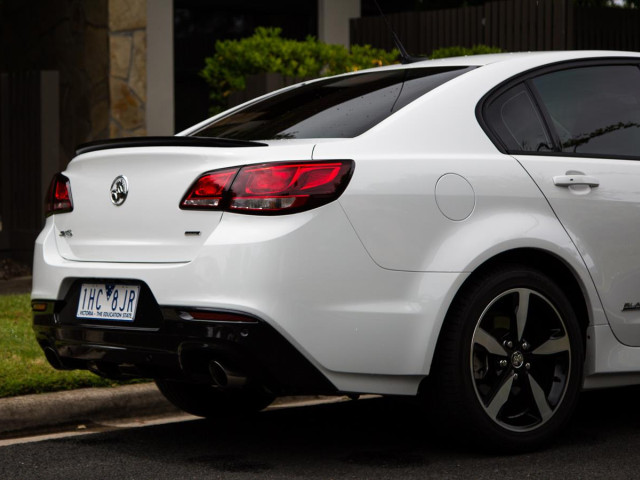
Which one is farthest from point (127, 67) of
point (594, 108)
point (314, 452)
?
point (314, 452)

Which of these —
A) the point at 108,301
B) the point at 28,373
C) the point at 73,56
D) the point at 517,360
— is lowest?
the point at 28,373

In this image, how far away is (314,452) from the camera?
5121 mm

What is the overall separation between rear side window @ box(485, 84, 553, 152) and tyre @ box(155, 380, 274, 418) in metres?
1.66

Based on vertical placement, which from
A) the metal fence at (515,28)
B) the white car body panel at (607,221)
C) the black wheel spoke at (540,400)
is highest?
the metal fence at (515,28)

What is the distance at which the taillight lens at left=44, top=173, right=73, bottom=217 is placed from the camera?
16.8ft

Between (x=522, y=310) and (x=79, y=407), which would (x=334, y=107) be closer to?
(x=522, y=310)

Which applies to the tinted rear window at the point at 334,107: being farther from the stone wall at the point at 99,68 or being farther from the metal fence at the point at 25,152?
the stone wall at the point at 99,68

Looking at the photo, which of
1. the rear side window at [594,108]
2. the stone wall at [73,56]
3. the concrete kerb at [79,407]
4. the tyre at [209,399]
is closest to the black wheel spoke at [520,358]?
the rear side window at [594,108]

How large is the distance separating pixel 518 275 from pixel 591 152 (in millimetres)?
768

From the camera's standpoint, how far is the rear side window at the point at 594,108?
5.27 meters

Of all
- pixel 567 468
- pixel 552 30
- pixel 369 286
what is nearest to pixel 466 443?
pixel 567 468

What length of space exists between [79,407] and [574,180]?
2.50m

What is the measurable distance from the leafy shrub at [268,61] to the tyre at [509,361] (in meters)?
6.09

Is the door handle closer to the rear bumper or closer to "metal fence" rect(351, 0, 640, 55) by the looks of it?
the rear bumper
